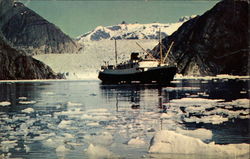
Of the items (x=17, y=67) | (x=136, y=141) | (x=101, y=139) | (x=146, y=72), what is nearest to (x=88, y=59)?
(x=17, y=67)

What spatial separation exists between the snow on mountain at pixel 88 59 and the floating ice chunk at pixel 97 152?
8417 centimetres

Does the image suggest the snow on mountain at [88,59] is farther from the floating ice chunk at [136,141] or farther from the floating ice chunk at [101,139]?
the floating ice chunk at [136,141]

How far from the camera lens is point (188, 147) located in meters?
9.68

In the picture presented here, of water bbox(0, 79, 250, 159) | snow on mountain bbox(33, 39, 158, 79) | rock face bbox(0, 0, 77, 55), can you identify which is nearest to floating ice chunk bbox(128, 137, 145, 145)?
water bbox(0, 79, 250, 159)

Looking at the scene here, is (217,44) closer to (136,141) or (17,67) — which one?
(17,67)

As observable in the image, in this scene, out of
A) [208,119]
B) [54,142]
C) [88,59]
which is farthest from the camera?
[88,59]

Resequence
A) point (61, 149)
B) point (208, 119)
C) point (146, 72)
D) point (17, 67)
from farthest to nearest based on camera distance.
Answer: point (17, 67) < point (146, 72) < point (208, 119) < point (61, 149)

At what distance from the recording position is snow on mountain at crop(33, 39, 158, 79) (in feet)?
320

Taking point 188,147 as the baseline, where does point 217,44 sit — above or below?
above

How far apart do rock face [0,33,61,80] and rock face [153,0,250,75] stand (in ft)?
102

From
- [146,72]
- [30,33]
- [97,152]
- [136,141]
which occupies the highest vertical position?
[30,33]

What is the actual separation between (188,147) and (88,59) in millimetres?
98447

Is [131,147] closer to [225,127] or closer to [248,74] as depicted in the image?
[225,127]

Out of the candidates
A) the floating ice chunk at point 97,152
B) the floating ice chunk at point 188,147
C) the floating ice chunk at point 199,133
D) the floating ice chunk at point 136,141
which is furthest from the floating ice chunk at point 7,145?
the floating ice chunk at point 199,133
